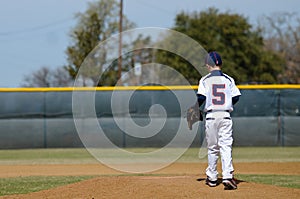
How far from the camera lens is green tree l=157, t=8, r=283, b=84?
44906 mm

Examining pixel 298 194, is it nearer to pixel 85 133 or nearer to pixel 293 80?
pixel 85 133

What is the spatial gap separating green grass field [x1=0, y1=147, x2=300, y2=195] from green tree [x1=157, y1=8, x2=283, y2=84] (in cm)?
2591

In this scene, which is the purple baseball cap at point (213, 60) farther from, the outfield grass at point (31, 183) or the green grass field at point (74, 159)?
the outfield grass at point (31, 183)

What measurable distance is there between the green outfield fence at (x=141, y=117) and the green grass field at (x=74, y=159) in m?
0.45

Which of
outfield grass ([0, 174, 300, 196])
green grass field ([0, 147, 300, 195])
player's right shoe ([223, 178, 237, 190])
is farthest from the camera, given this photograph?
green grass field ([0, 147, 300, 195])

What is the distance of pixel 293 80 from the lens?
50.5 m

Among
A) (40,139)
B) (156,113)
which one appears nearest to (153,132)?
(156,113)

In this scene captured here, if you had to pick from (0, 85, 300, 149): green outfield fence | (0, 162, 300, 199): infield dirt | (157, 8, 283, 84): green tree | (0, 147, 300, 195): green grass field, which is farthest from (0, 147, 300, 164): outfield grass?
(157, 8, 283, 84): green tree

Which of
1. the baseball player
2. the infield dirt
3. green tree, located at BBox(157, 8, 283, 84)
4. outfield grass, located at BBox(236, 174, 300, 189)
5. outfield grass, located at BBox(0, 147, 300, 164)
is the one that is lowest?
outfield grass, located at BBox(0, 147, 300, 164)

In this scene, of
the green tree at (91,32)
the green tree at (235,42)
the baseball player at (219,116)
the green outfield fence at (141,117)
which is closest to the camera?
the baseball player at (219,116)

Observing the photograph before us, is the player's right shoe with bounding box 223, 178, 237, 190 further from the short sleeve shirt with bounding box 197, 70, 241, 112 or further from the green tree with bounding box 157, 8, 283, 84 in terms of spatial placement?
the green tree with bounding box 157, 8, 283, 84

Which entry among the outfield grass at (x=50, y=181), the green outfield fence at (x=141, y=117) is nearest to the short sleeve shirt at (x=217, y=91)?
the outfield grass at (x=50, y=181)

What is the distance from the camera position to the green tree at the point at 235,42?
147 ft

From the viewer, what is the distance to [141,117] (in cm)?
1911
